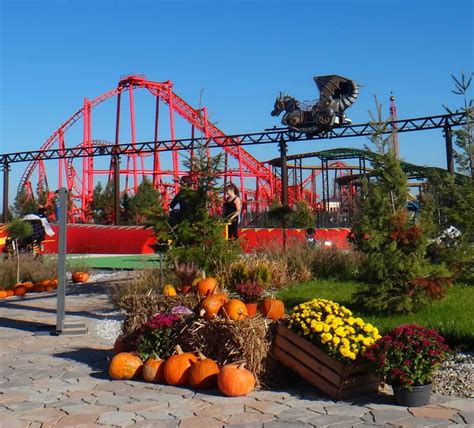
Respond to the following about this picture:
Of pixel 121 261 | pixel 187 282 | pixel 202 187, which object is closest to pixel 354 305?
pixel 187 282

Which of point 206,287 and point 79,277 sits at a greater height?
point 206,287

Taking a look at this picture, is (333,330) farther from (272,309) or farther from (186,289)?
(186,289)

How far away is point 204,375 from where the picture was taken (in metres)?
5.30

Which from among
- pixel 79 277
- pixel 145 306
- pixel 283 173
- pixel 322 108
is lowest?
pixel 79 277

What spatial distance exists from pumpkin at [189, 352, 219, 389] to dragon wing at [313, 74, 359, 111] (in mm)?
30401

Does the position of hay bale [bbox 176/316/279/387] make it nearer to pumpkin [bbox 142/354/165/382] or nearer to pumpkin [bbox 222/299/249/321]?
pumpkin [bbox 222/299/249/321]

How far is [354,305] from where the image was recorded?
8.08 meters

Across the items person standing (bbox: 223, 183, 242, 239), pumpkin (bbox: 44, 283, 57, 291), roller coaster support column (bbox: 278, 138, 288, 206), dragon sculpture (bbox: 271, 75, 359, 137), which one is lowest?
pumpkin (bbox: 44, 283, 57, 291)

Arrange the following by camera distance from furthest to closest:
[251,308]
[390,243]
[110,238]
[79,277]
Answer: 1. [110,238]
2. [79,277]
3. [390,243]
4. [251,308]

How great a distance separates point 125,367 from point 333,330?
1999 mm

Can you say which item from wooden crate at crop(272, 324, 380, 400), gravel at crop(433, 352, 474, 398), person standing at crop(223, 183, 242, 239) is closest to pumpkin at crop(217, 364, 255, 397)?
wooden crate at crop(272, 324, 380, 400)

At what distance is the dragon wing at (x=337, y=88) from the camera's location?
34731 mm

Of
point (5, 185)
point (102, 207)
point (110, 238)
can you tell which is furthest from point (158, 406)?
point (102, 207)

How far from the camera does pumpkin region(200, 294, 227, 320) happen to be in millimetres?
5918
